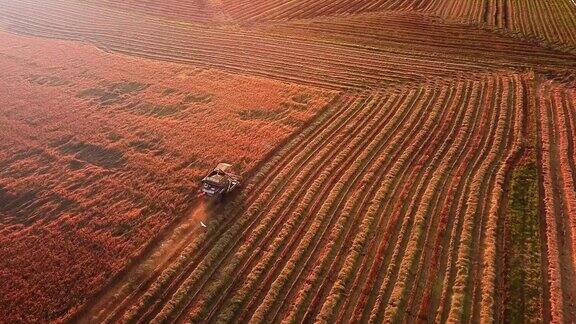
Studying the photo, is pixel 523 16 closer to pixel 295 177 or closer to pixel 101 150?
pixel 295 177

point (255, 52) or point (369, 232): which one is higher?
point (255, 52)

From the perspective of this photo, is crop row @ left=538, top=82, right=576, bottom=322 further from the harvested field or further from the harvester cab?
the harvester cab

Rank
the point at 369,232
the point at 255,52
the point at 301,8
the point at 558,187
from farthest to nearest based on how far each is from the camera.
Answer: the point at 301,8
the point at 255,52
the point at 558,187
the point at 369,232

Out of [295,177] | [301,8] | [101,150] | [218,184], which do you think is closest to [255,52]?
[301,8]

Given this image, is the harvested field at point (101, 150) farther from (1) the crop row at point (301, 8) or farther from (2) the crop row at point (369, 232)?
(1) the crop row at point (301, 8)

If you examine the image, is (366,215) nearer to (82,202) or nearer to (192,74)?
(82,202)

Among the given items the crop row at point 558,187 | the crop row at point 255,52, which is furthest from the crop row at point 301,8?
the crop row at point 558,187
